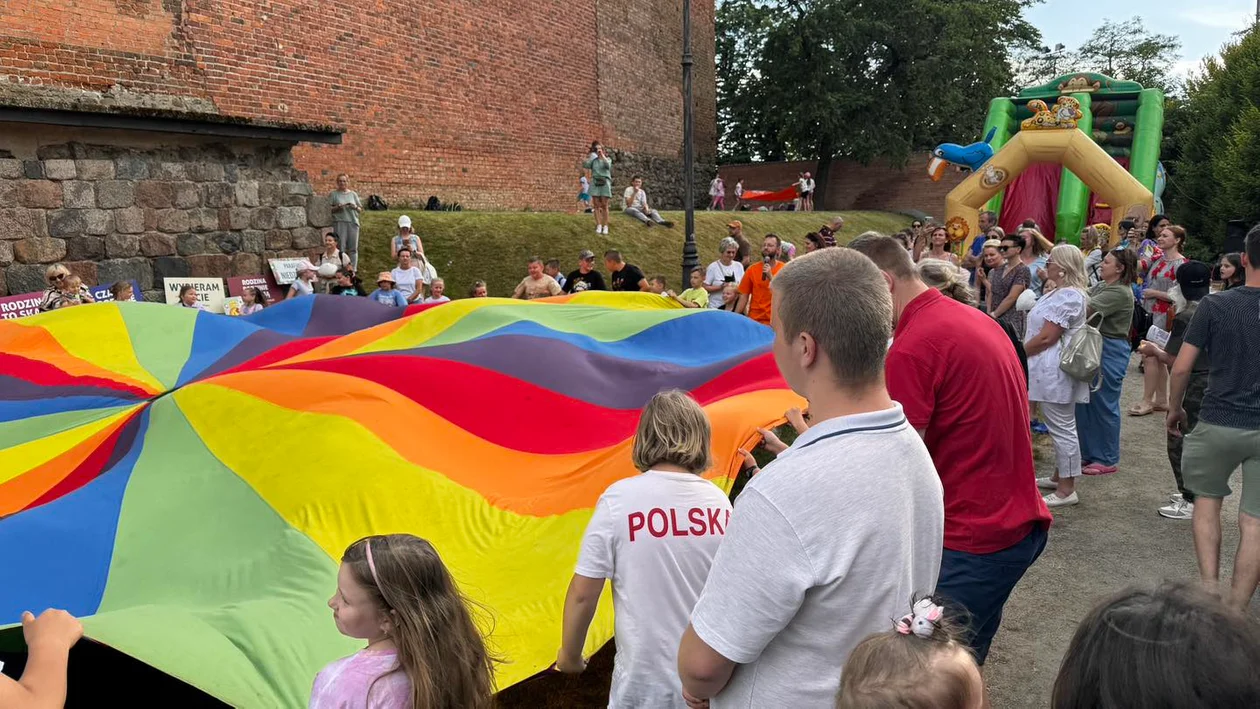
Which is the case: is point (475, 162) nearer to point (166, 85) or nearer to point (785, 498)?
point (166, 85)

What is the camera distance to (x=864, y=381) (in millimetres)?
1556

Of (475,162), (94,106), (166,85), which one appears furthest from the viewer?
(475,162)

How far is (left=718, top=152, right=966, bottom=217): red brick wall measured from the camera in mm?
30125

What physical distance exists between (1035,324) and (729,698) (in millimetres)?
4761

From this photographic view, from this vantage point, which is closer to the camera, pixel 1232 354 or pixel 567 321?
pixel 1232 354

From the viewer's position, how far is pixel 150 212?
8469 mm

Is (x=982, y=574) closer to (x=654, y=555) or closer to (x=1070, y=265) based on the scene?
(x=654, y=555)

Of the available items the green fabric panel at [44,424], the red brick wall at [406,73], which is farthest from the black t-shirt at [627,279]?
the red brick wall at [406,73]

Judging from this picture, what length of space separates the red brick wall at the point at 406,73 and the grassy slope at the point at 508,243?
2247 millimetres

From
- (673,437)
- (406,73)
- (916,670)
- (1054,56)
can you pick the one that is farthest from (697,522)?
(1054,56)

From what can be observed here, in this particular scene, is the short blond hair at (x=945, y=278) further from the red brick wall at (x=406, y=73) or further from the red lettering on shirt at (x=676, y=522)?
the red brick wall at (x=406, y=73)

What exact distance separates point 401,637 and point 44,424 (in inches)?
135

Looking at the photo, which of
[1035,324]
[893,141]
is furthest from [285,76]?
[893,141]

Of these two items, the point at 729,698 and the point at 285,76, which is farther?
the point at 285,76
